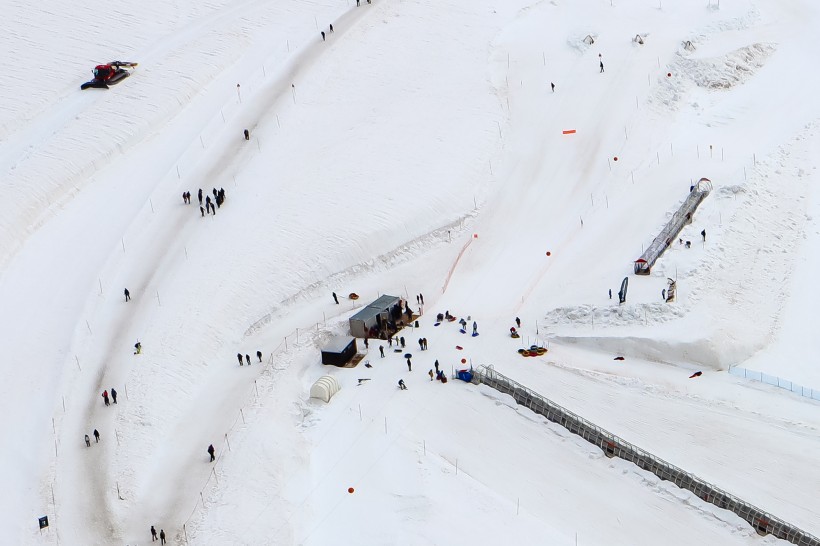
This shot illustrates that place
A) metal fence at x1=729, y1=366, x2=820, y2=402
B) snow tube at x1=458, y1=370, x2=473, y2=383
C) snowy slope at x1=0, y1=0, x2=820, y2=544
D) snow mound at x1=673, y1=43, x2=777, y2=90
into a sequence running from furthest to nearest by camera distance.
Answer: snow mound at x1=673, y1=43, x2=777, y2=90, snow tube at x1=458, y1=370, x2=473, y2=383, metal fence at x1=729, y1=366, x2=820, y2=402, snowy slope at x1=0, y1=0, x2=820, y2=544

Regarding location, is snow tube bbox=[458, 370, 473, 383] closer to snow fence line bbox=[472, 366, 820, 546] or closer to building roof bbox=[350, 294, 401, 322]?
snow fence line bbox=[472, 366, 820, 546]

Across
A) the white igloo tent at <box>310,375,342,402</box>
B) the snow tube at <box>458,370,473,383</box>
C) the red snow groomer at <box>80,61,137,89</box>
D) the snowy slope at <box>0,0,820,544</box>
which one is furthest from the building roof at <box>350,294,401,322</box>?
the red snow groomer at <box>80,61,137,89</box>

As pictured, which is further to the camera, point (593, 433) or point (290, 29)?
point (290, 29)

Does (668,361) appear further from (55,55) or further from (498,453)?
(55,55)

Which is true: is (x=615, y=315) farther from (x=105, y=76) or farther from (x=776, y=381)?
(x=105, y=76)

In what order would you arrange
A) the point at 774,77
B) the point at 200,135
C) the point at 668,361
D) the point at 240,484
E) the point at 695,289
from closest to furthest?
1. the point at 240,484
2. the point at 668,361
3. the point at 695,289
4. the point at 200,135
5. the point at 774,77

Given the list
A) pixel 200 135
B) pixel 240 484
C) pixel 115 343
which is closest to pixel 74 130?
pixel 200 135
